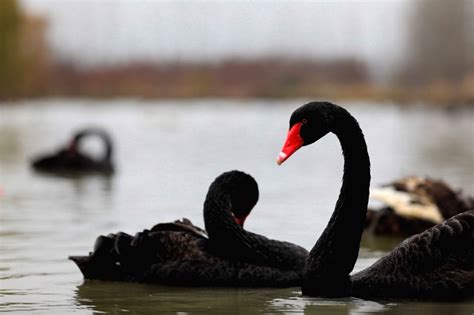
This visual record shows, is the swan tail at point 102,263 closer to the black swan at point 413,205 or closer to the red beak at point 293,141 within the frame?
the red beak at point 293,141

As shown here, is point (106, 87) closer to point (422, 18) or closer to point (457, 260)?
point (422, 18)

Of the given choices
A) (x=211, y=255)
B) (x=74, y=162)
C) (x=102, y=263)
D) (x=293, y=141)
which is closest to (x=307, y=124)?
(x=293, y=141)

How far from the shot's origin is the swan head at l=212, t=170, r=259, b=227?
239 inches

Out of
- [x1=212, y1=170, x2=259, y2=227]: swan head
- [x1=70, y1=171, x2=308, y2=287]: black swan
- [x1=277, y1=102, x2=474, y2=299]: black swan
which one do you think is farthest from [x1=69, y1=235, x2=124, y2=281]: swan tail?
[x1=277, y1=102, x2=474, y2=299]: black swan

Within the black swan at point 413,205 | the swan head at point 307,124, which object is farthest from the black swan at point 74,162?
the swan head at point 307,124

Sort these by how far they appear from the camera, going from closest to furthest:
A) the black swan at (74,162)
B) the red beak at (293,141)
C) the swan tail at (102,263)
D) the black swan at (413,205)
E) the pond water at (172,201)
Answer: the red beak at (293,141), the pond water at (172,201), the swan tail at (102,263), the black swan at (413,205), the black swan at (74,162)

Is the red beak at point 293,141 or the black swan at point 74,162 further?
the black swan at point 74,162

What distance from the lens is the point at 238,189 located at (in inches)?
241

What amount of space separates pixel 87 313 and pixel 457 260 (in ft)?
5.47

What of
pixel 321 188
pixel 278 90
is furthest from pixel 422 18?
pixel 321 188

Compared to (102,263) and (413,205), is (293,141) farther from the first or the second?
(413,205)

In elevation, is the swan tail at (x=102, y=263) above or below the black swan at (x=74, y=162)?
below

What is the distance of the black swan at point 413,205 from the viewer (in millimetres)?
8039

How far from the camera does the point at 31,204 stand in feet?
33.3
